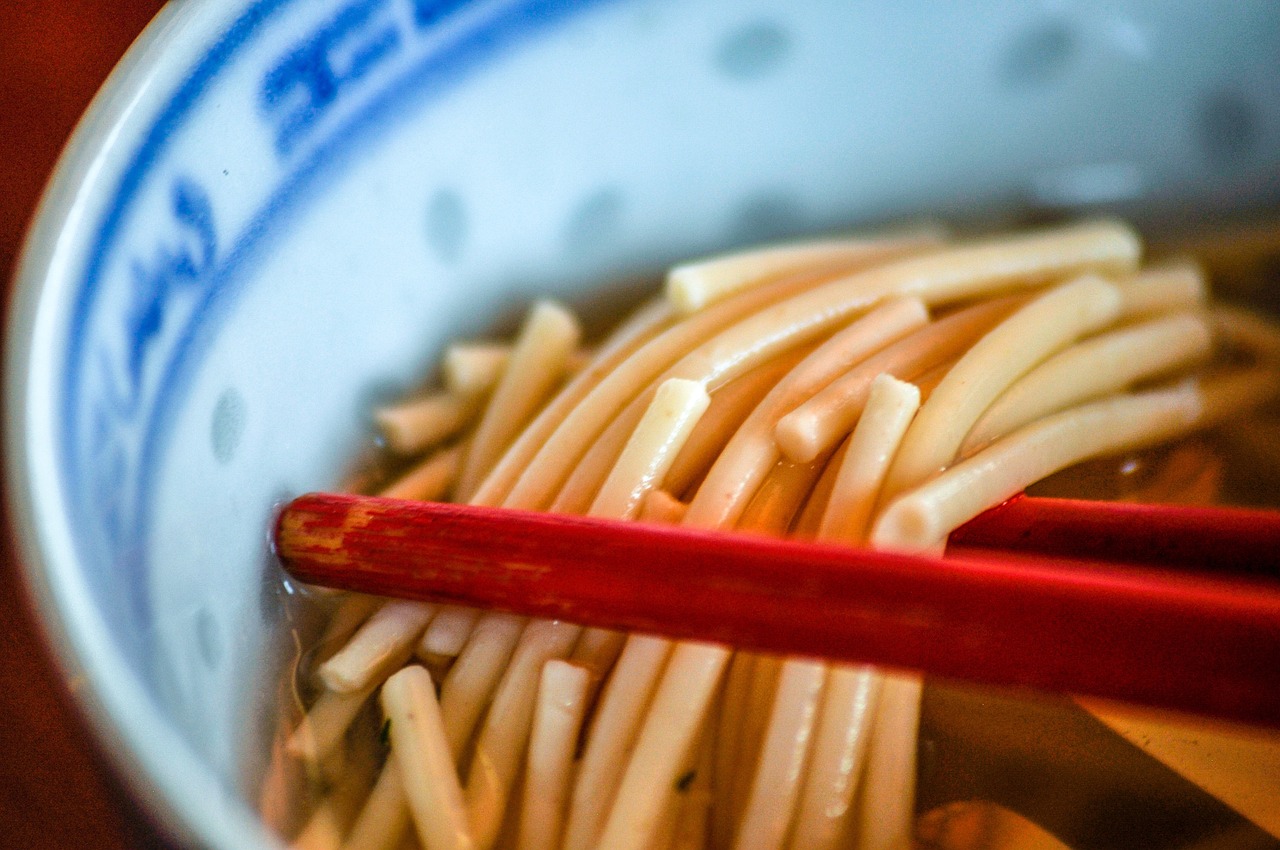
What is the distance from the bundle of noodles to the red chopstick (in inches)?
2.0

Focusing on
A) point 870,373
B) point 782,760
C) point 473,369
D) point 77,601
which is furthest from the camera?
point 473,369

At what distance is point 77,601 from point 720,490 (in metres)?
0.30

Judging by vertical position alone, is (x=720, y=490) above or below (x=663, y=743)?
above

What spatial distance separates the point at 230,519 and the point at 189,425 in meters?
0.05

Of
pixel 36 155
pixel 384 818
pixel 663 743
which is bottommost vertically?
pixel 384 818

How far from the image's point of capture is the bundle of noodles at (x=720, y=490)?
1.59ft

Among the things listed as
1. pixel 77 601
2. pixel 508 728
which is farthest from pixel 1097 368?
pixel 77 601

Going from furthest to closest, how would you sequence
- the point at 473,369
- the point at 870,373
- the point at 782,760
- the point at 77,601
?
the point at 473,369 → the point at 870,373 → the point at 782,760 → the point at 77,601

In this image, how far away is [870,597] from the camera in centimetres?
41

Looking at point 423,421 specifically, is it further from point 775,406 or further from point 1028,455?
point 1028,455

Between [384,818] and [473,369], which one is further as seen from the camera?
[473,369]

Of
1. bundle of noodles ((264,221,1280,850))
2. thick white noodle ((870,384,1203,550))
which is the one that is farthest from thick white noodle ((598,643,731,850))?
thick white noodle ((870,384,1203,550))

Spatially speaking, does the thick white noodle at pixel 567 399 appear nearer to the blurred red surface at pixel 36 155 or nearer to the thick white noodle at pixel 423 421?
the thick white noodle at pixel 423 421

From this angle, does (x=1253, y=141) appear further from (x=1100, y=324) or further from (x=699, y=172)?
(x=699, y=172)
